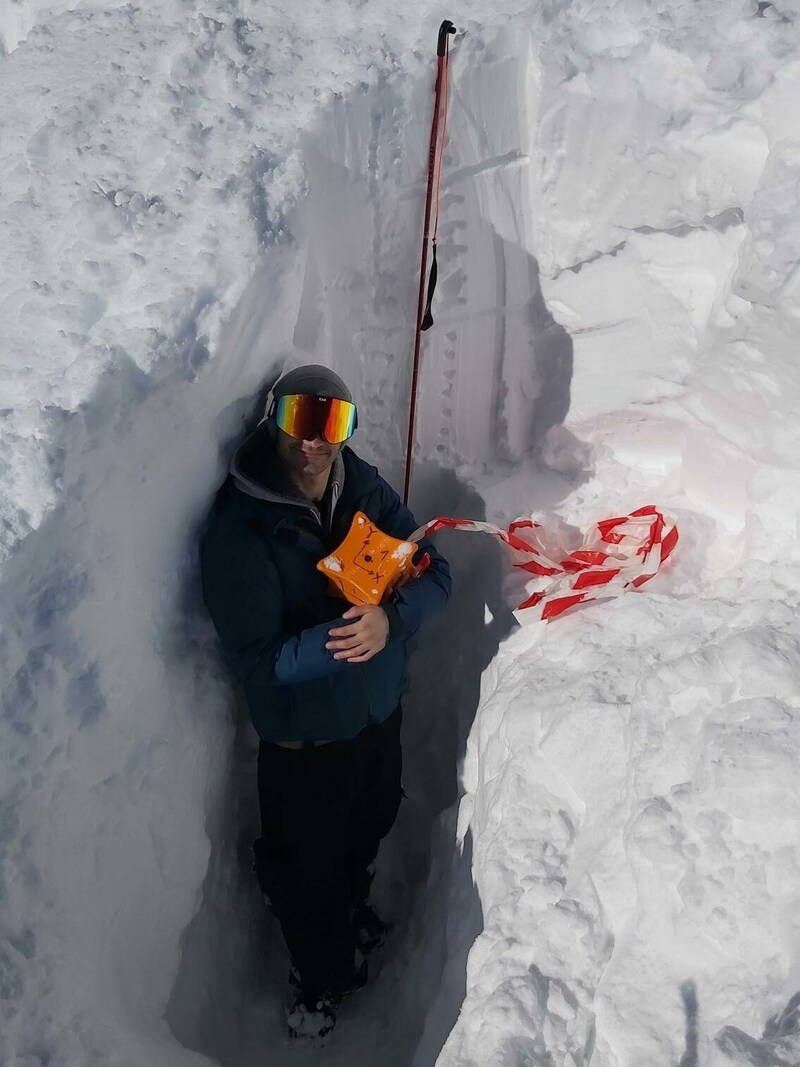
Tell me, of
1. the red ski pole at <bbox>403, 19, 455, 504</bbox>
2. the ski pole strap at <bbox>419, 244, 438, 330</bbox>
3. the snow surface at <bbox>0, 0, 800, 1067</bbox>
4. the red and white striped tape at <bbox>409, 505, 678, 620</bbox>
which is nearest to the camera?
the snow surface at <bbox>0, 0, 800, 1067</bbox>

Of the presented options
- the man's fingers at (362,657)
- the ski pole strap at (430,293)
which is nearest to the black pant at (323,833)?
the man's fingers at (362,657)

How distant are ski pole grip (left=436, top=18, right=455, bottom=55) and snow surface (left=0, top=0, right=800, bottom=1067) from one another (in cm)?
9

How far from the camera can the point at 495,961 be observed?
5.93 ft

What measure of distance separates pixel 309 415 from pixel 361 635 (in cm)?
57

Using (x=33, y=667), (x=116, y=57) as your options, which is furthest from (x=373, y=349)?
(x=33, y=667)

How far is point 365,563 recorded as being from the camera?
7.19ft

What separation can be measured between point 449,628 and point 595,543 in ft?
2.16

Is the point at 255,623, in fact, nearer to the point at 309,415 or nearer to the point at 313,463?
the point at 313,463

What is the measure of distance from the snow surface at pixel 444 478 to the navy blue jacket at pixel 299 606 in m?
0.17

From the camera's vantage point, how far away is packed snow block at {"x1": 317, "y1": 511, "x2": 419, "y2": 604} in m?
2.16

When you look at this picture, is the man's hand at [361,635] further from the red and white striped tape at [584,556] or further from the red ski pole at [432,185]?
the red ski pole at [432,185]

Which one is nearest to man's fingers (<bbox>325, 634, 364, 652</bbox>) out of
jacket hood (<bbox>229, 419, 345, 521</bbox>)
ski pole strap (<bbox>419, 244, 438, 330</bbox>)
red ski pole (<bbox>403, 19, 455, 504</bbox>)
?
jacket hood (<bbox>229, 419, 345, 521</bbox>)

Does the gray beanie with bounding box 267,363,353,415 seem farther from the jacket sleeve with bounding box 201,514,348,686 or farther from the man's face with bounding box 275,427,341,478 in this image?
the jacket sleeve with bounding box 201,514,348,686

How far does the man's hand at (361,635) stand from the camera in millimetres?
2039
